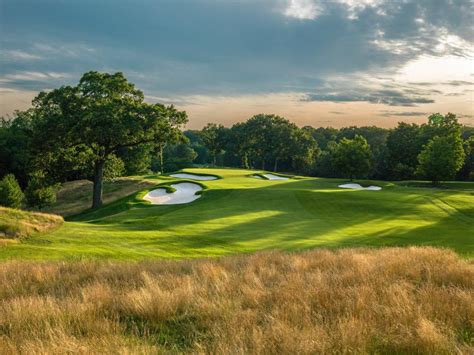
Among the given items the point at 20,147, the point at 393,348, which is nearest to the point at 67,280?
the point at 393,348

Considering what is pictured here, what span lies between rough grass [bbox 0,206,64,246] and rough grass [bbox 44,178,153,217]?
23682mm

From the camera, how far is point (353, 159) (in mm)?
68250

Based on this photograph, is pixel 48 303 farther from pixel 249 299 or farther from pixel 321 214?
pixel 321 214

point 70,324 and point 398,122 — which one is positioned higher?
point 398,122

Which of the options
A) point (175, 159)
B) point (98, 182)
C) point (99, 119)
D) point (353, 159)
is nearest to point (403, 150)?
point (353, 159)

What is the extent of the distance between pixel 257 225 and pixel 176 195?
15.6m

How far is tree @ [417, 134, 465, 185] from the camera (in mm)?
60156

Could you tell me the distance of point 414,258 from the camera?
10.5 metres

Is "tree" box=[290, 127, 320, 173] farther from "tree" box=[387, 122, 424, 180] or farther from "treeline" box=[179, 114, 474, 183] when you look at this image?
"tree" box=[387, 122, 424, 180]

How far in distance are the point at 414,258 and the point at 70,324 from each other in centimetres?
857

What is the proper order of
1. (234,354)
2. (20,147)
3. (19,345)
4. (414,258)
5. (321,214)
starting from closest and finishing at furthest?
(234,354) < (19,345) < (414,258) < (321,214) < (20,147)

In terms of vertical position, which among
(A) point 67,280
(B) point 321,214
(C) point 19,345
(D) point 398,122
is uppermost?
(D) point 398,122

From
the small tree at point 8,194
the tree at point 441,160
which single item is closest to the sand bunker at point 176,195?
the small tree at point 8,194

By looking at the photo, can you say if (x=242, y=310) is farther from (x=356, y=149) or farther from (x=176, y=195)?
(x=356, y=149)
